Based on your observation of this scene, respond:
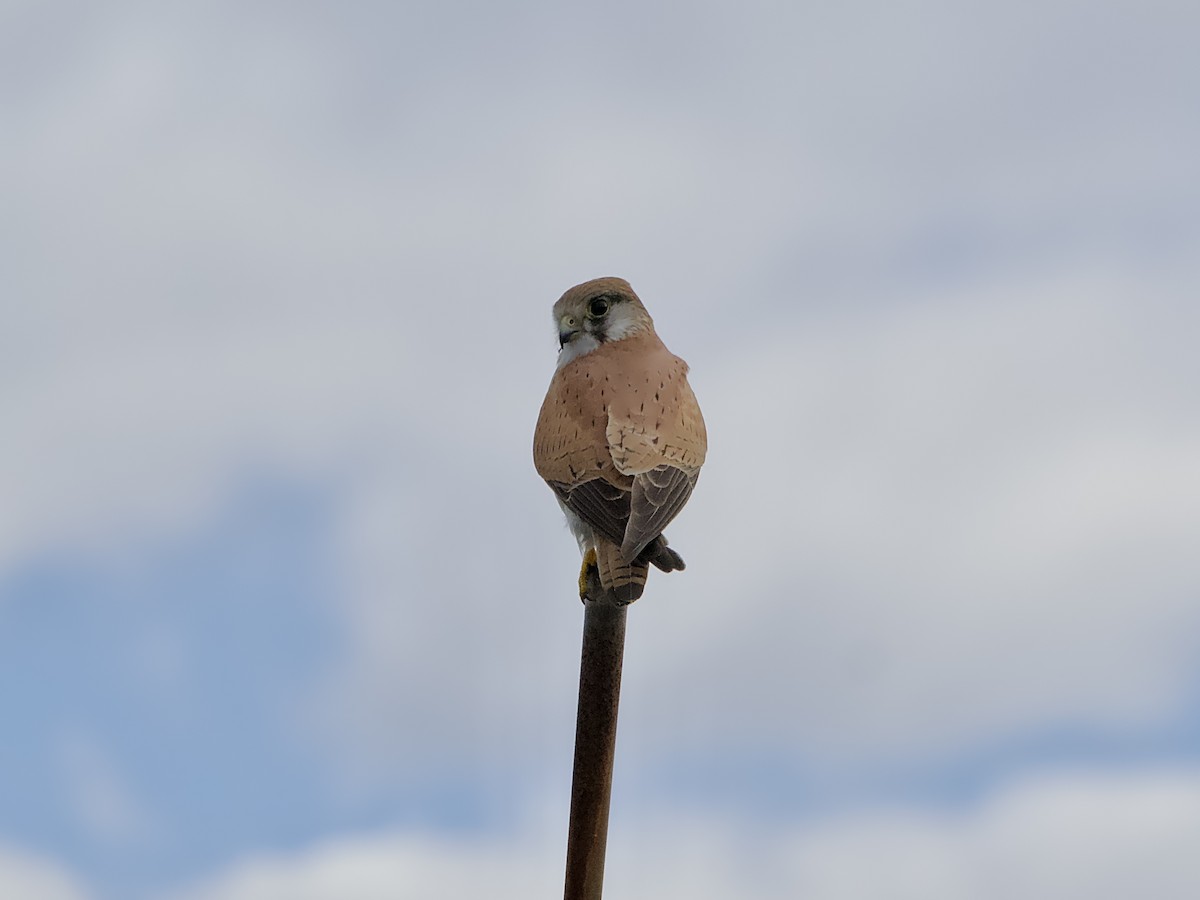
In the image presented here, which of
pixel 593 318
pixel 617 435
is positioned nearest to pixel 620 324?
pixel 593 318

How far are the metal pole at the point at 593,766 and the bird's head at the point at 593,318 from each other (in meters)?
1.84

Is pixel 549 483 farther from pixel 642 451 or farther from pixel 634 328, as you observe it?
pixel 634 328

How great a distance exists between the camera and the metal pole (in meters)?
4.35

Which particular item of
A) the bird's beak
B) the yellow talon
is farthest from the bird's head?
the yellow talon

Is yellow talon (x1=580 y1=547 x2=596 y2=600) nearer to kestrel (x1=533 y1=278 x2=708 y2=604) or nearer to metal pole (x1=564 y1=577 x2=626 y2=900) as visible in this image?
kestrel (x1=533 y1=278 x2=708 y2=604)

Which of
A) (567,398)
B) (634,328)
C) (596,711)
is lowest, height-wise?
(596,711)

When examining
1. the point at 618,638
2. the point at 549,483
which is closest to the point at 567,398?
the point at 549,483

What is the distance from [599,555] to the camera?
467 centimetres

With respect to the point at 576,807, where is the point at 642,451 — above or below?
above

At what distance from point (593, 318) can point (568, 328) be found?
13cm

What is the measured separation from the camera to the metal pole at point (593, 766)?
435 centimetres

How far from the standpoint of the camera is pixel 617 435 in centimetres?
515

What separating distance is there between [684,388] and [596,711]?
5.79 ft

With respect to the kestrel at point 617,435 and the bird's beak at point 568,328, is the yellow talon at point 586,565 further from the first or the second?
the bird's beak at point 568,328
